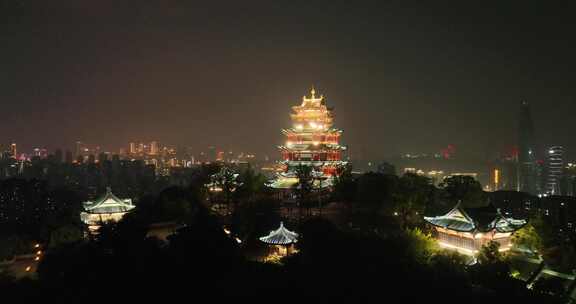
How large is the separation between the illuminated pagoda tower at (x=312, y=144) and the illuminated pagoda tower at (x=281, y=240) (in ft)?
46.7

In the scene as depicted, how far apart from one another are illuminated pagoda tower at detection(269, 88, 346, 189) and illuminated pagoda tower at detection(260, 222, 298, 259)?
46.7 feet

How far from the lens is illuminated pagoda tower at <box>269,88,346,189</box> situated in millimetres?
38666

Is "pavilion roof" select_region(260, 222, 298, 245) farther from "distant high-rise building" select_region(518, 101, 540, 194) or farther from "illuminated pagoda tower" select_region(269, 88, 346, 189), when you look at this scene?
"distant high-rise building" select_region(518, 101, 540, 194)

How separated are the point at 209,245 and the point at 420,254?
999 cm

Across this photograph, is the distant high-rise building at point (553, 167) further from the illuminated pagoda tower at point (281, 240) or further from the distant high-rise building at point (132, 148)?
the distant high-rise building at point (132, 148)

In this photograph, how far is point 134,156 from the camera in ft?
566

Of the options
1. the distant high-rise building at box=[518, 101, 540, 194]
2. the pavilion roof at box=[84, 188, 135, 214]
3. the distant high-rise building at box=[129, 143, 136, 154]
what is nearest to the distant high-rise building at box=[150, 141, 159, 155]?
the distant high-rise building at box=[129, 143, 136, 154]

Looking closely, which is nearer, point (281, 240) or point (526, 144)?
point (281, 240)

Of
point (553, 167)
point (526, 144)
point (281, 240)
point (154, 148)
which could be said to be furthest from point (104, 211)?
point (154, 148)

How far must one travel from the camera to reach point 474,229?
68.4 feet

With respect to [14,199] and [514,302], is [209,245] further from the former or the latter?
[14,199]

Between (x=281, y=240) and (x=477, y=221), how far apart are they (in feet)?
32.3

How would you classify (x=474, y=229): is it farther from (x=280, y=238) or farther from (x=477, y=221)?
(x=280, y=238)

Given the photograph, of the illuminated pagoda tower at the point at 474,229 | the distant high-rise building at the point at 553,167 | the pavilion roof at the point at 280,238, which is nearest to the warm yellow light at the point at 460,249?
the illuminated pagoda tower at the point at 474,229
